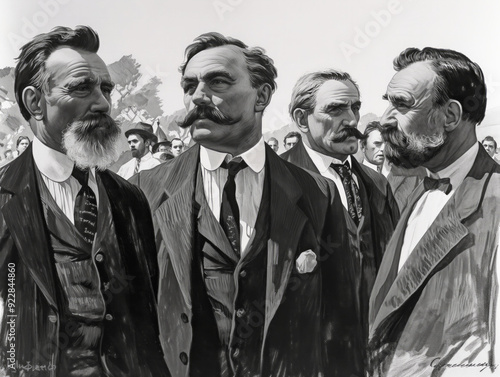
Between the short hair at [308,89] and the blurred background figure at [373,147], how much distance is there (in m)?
0.34

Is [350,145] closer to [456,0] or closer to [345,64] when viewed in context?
[345,64]

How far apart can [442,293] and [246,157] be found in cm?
136

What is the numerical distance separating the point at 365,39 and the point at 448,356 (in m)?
1.89

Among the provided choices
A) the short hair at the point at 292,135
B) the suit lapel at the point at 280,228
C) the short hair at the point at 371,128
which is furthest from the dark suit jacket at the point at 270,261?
the short hair at the point at 371,128

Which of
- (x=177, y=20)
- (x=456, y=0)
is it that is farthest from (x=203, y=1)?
(x=456, y=0)

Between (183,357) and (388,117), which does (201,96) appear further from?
(183,357)

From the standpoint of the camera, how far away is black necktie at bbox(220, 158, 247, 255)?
3.69 meters

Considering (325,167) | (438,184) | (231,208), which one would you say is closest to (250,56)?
(325,167)

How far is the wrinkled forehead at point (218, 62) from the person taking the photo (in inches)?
148

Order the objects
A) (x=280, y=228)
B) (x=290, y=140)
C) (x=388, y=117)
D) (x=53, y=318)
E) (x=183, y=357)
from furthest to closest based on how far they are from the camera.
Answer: (x=388, y=117) < (x=290, y=140) < (x=280, y=228) < (x=183, y=357) < (x=53, y=318)

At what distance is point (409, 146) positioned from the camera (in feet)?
13.0

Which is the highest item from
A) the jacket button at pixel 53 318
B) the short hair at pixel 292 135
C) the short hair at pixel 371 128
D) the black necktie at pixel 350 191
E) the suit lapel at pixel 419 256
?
the short hair at pixel 371 128

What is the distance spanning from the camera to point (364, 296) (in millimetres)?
3861

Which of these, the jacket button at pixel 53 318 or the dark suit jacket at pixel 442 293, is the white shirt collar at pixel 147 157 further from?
the dark suit jacket at pixel 442 293
